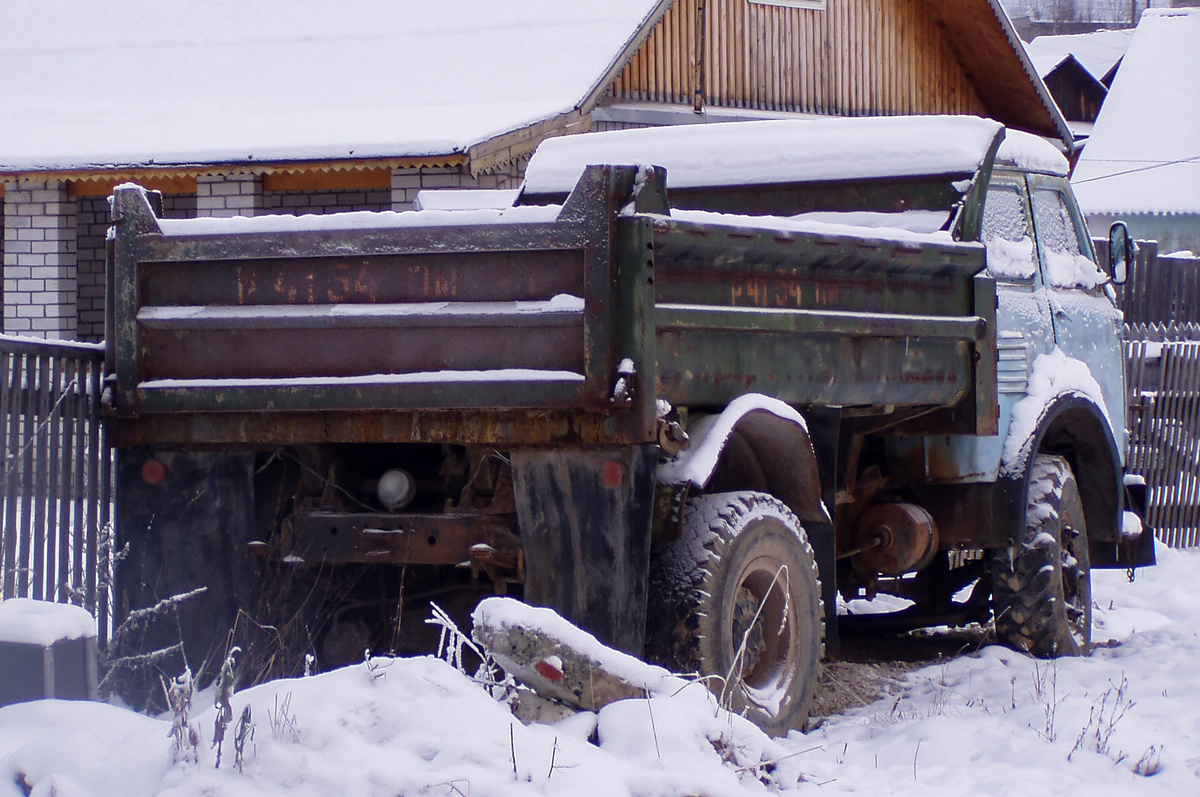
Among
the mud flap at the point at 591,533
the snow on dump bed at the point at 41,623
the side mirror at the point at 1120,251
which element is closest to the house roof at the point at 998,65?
the side mirror at the point at 1120,251

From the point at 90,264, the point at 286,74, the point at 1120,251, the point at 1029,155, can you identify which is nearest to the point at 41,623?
the point at 1029,155

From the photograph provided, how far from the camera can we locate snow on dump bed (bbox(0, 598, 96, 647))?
13.4 feet

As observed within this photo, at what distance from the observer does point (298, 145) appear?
13391 millimetres

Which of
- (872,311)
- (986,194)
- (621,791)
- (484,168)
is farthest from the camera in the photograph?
(484,168)

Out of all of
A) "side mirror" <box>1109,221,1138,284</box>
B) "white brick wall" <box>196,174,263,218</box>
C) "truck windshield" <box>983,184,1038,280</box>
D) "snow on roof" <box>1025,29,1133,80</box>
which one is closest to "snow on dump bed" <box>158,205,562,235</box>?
"truck windshield" <box>983,184,1038,280</box>

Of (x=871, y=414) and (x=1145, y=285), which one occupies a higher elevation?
(x=1145, y=285)

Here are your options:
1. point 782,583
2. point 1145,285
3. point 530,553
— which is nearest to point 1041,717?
point 782,583

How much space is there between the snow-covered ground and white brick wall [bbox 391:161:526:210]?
953 centimetres

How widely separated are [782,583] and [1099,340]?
9.55 ft

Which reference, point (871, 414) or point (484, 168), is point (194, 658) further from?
point (484, 168)

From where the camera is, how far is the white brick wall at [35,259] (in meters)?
15.7

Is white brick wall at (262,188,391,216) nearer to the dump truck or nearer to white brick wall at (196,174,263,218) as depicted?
white brick wall at (196,174,263,218)

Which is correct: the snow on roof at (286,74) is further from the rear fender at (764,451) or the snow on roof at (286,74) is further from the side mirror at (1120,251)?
the rear fender at (764,451)

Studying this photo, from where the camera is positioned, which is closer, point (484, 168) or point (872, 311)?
point (872, 311)
